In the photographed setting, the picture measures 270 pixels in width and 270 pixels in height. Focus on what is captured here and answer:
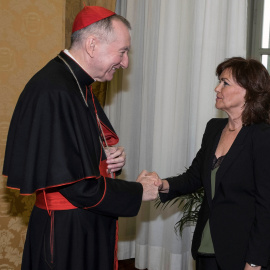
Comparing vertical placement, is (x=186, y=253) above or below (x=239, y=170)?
below

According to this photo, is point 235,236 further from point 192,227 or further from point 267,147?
point 192,227

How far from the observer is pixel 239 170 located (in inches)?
85.6

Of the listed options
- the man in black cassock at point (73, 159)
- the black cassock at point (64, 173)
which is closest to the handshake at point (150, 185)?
the man in black cassock at point (73, 159)

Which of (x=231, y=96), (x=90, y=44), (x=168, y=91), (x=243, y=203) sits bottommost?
(x=243, y=203)

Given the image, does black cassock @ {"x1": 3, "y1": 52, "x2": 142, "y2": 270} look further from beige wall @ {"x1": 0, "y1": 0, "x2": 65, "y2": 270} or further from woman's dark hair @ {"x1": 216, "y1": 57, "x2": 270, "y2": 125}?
beige wall @ {"x1": 0, "y1": 0, "x2": 65, "y2": 270}

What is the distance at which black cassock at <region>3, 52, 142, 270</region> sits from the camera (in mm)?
1906

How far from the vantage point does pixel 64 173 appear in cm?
186

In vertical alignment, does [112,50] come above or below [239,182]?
above

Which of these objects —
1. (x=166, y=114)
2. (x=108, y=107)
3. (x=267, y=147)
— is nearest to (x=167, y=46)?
(x=166, y=114)

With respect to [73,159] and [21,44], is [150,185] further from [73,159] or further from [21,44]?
[21,44]

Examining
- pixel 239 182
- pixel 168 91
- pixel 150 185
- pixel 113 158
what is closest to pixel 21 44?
pixel 168 91

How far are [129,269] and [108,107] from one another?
5.63 ft

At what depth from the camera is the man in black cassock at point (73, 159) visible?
191 cm

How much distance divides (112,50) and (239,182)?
97cm
